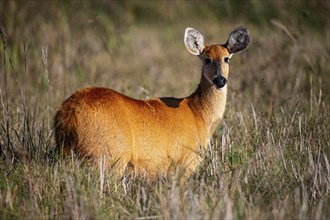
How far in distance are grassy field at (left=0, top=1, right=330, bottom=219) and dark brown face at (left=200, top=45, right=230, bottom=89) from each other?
518 millimetres

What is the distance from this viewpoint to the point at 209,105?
7062 millimetres

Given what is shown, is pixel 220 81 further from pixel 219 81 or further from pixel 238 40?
pixel 238 40

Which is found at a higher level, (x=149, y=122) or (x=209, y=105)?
(x=209, y=105)

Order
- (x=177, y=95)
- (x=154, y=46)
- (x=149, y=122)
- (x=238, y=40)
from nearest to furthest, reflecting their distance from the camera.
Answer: (x=149, y=122)
(x=238, y=40)
(x=177, y=95)
(x=154, y=46)

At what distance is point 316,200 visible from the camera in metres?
5.39

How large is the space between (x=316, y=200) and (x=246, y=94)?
176 inches

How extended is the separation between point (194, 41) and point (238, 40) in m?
0.50

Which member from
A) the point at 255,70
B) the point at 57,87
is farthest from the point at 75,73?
the point at 255,70

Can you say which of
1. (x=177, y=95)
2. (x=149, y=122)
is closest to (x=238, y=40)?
(x=149, y=122)

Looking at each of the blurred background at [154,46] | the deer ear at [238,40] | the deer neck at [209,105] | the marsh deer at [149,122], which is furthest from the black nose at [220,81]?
the blurred background at [154,46]

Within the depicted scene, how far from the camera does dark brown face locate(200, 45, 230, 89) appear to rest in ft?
22.4

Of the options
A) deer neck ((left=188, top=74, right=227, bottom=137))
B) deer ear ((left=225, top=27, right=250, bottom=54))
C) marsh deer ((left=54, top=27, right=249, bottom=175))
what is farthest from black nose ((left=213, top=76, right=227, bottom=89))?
deer ear ((left=225, top=27, right=250, bottom=54))

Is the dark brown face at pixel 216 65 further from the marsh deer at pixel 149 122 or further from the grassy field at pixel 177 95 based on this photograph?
the grassy field at pixel 177 95

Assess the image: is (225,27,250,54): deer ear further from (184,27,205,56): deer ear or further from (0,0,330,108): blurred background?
(0,0,330,108): blurred background
